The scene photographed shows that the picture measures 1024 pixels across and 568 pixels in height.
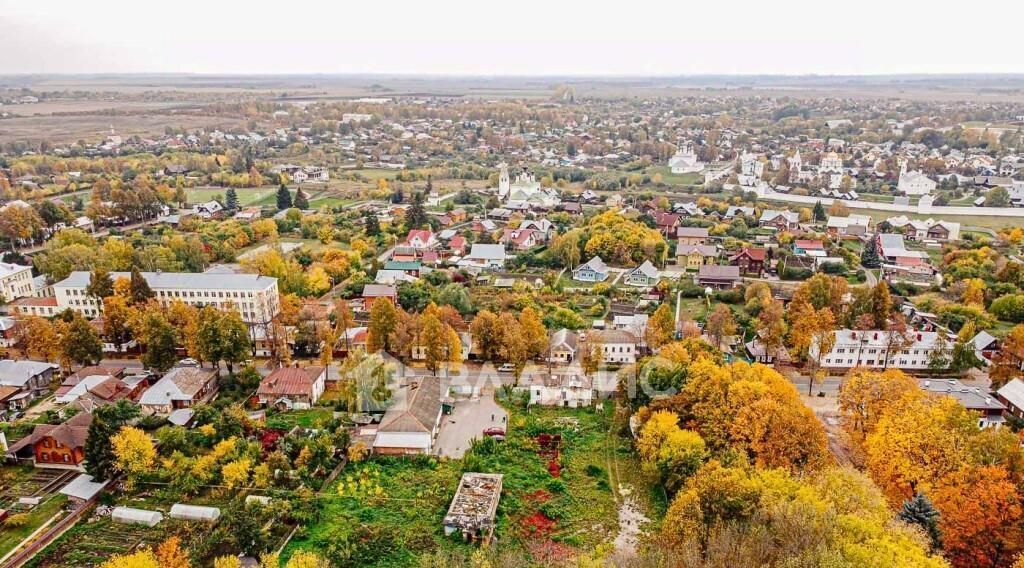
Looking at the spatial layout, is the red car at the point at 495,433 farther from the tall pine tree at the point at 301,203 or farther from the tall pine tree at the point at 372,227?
the tall pine tree at the point at 301,203

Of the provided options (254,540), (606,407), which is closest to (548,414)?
(606,407)

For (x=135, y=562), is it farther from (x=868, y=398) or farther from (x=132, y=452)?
(x=868, y=398)

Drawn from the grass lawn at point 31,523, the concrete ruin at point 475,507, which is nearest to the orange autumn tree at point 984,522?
the concrete ruin at point 475,507

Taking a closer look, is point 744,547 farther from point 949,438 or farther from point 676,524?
point 949,438

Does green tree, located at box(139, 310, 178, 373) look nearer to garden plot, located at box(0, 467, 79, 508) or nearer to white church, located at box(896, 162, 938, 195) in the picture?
garden plot, located at box(0, 467, 79, 508)

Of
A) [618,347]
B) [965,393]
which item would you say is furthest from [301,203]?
[965,393]

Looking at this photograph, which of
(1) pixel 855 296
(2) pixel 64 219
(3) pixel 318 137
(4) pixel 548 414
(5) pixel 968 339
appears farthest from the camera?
(3) pixel 318 137
